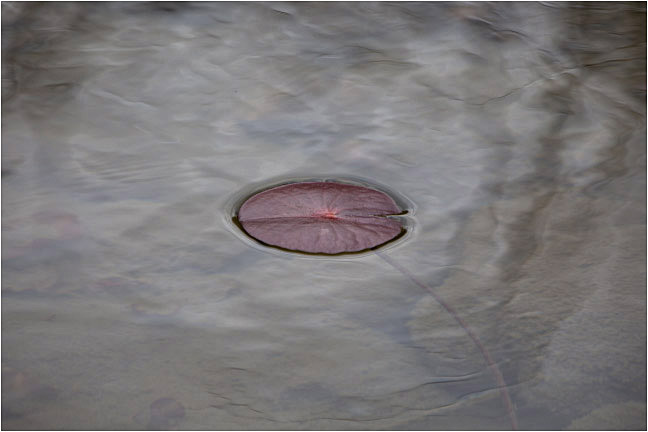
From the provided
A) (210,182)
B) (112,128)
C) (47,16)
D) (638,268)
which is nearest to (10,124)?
(112,128)

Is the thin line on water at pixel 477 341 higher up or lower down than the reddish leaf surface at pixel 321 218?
lower down

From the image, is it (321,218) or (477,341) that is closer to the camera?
(477,341)

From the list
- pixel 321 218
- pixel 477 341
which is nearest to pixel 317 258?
pixel 321 218

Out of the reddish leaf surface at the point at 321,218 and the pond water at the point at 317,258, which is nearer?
the pond water at the point at 317,258

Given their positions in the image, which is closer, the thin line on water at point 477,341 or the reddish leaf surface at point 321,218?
the thin line on water at point 477,341

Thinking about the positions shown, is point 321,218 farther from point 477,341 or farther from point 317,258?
point 477,341

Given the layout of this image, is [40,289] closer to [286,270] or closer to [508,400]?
[286,270]
